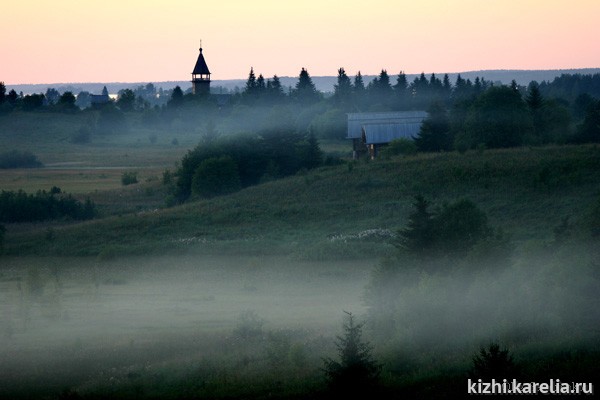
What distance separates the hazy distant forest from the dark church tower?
6607 cm

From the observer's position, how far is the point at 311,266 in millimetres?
41875

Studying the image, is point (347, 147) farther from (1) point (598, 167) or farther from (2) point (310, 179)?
(1) point (598, 167)

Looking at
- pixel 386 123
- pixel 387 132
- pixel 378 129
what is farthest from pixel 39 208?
pixel 386 123

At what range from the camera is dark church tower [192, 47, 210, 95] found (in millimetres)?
160750

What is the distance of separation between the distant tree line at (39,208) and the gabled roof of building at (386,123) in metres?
28.7

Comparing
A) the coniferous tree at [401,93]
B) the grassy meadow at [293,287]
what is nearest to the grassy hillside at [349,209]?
the grassy meadow at [293,287]

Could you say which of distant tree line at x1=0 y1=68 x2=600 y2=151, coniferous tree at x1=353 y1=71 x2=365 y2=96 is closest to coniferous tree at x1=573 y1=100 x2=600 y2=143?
distant tree line at x1=0 y1=68 x2=600 y2=151

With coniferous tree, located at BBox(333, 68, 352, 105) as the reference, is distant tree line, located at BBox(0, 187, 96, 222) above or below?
below

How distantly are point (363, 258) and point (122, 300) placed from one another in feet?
41.6

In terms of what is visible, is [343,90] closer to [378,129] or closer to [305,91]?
[305,91]

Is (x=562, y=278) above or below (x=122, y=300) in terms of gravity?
above

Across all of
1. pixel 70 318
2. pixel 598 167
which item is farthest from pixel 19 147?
pixel 70 318

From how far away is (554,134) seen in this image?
73625 mm

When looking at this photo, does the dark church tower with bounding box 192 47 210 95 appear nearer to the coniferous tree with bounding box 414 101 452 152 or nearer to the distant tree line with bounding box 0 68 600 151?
the distant tree line with bounding box 0 68 600 151
